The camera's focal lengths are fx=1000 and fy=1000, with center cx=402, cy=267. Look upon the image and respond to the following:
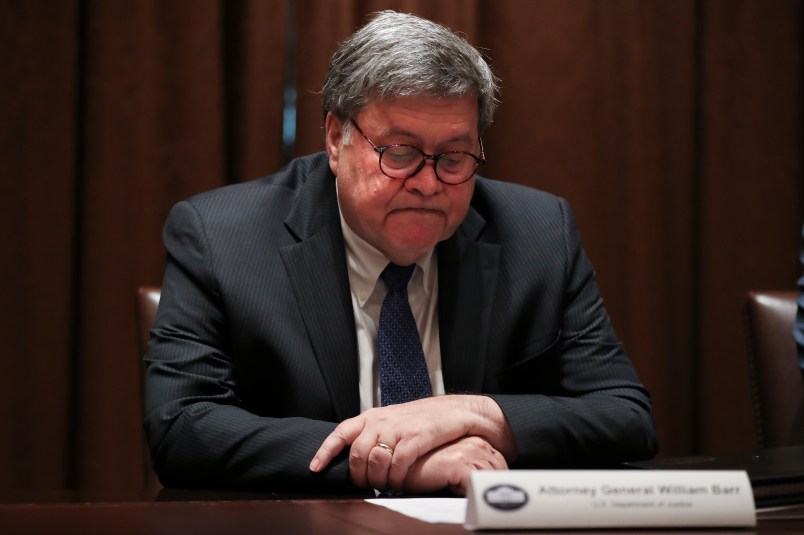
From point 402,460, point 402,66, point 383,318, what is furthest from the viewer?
point 383,318

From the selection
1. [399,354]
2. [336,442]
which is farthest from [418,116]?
[336,442]

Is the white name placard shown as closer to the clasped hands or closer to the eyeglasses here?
the clasped hands

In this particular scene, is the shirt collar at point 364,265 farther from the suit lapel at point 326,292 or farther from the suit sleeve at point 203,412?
the suit sleeve at point 203,412

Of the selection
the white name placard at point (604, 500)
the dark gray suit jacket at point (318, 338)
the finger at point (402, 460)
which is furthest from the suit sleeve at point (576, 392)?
the white name placard at point (604, 500)

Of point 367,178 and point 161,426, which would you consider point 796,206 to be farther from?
point 161,426

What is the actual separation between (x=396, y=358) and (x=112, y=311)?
117cm

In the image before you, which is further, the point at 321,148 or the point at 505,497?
the point at 321,148

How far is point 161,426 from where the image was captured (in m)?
1.76

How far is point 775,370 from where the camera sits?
7.43ft

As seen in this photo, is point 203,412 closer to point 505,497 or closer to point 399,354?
point 399,354

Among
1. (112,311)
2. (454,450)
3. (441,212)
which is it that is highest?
(441,212)

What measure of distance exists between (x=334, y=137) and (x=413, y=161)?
22 cm

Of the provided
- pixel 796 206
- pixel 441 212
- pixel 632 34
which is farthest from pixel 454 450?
pixel 796 206

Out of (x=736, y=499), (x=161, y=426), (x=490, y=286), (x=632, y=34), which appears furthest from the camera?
(x=632, y=34)
